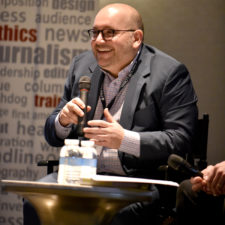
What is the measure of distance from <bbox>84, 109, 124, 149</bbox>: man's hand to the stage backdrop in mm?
2066

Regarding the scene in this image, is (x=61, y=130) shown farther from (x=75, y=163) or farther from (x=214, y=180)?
(x=214, y=180)

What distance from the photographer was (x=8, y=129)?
4484mm

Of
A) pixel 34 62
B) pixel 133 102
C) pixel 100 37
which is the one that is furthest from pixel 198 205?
pixel 34 62

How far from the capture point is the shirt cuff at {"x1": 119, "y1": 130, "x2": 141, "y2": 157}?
101 inches

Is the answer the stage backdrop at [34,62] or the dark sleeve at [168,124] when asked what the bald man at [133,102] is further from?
the stage backdrop at [34,62]

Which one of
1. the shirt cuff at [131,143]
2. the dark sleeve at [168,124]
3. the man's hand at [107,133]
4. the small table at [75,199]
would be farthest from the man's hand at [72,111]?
the small table at [75,199]

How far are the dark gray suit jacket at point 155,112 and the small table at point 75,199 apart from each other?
882 millimetres

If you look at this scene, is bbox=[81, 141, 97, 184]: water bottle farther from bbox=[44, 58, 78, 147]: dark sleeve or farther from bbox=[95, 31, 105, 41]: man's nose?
bbox=[95, 31, 105, 41]: man's nose

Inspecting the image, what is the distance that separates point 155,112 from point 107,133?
0.54 m

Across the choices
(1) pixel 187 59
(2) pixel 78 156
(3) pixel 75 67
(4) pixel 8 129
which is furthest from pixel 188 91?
(4) pixel 8 129

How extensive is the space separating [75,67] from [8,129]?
1532mm

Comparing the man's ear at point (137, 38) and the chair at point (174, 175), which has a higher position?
the man's ear at point (137, 38)

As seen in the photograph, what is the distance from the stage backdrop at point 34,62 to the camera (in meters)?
4.48

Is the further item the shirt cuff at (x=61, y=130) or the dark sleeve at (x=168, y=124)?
the shirt cuff at (x=61, y=130)
